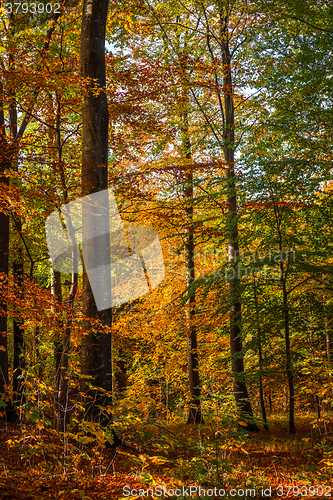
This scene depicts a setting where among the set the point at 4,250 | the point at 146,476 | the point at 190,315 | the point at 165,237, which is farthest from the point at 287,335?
the point at 4,250

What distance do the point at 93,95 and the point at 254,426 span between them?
872cm

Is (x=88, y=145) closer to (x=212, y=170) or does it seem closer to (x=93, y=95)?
(x=93, y=95)

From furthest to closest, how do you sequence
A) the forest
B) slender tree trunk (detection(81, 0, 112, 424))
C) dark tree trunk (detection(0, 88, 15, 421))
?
1. dark tree trunk (detection(0, 88, 15, 421))
2. slender tree trunk (detection(81, 0, 112, 424))
3. the forest

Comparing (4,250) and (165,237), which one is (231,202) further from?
(4,250)

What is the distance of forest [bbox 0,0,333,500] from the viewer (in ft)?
12.5

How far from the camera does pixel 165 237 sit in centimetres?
831

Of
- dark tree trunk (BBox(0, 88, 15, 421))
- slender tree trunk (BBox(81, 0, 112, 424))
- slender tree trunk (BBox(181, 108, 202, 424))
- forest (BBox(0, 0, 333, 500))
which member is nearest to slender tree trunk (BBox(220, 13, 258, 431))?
forest (BBox(0, 0, 333, 500))

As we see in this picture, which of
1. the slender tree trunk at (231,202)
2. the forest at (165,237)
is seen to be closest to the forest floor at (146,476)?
the forest at (165,237)

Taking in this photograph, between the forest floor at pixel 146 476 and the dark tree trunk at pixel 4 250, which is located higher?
the dark tree trunk at pixel 4 250

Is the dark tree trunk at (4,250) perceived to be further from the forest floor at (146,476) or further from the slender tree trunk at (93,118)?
the forest floor at (146,476)

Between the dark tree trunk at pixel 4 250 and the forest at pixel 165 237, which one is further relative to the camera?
the dark tree trunk at pixel 4 250

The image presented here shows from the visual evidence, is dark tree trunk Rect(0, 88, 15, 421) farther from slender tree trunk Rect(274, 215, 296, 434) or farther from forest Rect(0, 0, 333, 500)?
slender tree trunk Rect(274, 215, 296, 434)

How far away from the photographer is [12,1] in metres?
8.19

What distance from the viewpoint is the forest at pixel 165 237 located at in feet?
12.5
